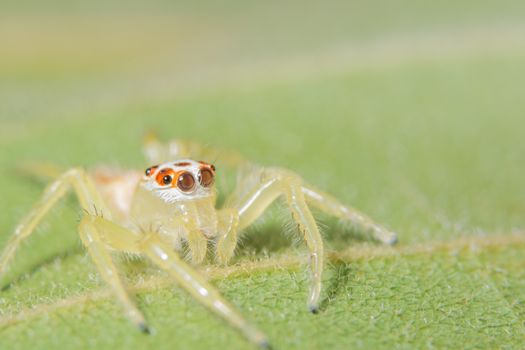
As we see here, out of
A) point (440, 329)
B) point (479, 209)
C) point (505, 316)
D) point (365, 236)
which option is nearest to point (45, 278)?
point (365, 236)

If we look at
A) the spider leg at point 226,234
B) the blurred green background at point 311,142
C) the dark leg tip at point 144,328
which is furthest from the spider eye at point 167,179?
the dark leg tip at point 144,328

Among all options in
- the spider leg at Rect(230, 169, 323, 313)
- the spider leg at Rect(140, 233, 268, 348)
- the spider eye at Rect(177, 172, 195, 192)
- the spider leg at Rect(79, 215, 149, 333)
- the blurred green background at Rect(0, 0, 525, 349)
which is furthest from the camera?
the spider eye at Rect(177, 172, 195, 192)

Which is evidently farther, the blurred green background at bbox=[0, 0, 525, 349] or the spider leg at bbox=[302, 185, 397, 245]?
the spider leg at bbox=[302, 185, 397, 245]

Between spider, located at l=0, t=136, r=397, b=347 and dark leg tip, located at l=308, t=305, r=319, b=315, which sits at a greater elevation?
spider, located at l=0, t=136, r=397, b=347

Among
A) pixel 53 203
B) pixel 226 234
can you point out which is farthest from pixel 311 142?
pixel 53 203

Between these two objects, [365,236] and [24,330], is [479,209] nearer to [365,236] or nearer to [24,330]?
[365,236]

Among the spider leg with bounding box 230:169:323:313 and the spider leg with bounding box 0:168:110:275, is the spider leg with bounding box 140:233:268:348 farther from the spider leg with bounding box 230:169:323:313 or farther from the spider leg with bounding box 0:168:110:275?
the spider leg with bounding box 0:168:110:275

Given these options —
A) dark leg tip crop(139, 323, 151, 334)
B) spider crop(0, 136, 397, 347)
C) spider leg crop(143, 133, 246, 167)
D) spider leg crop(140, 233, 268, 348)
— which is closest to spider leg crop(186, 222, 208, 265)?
spider crop(0, 136, 397, 347)
